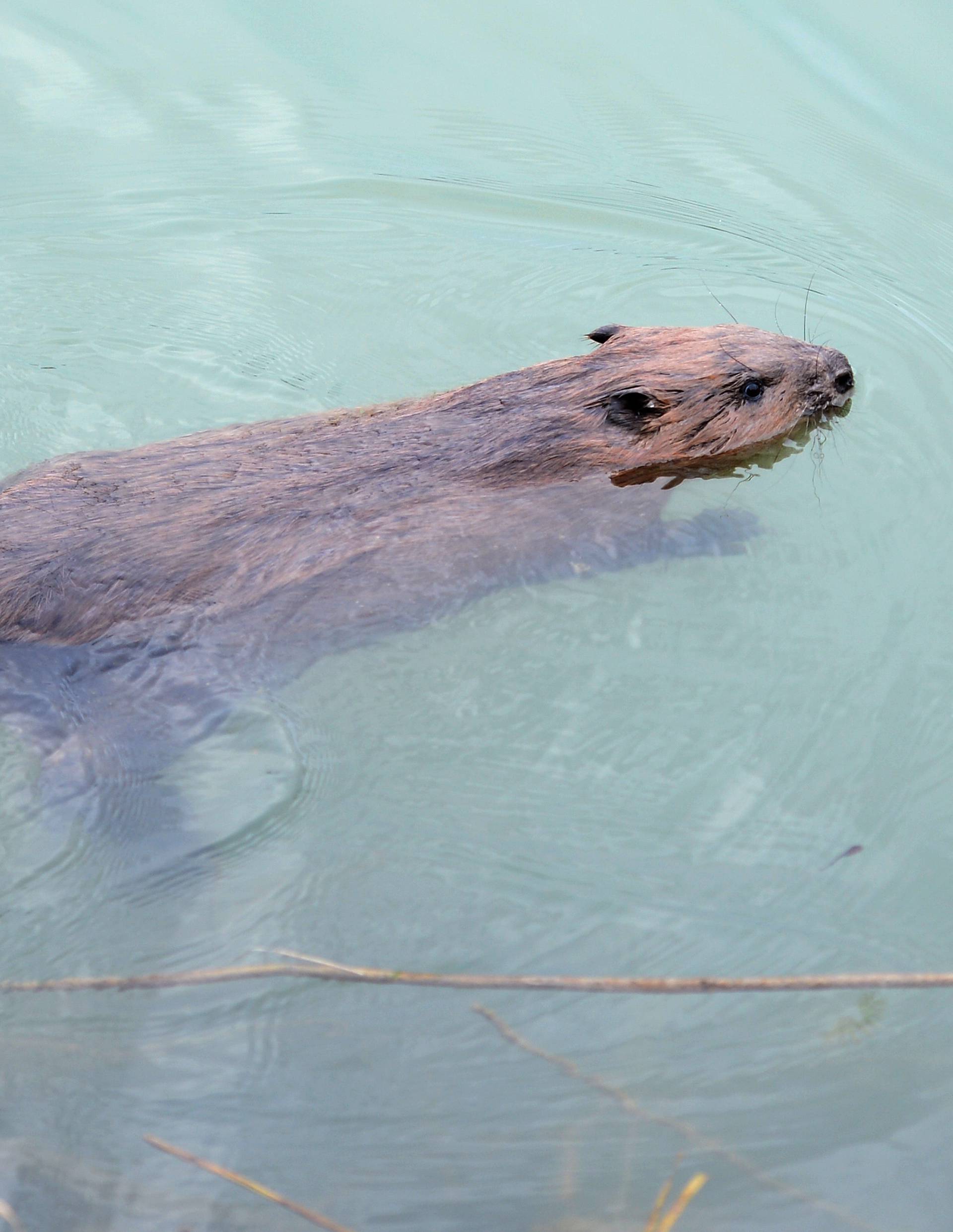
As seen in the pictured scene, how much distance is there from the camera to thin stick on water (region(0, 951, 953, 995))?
282 centimetres

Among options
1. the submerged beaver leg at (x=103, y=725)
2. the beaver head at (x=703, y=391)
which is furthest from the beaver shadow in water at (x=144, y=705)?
the beaver head at (x=703, y=391)

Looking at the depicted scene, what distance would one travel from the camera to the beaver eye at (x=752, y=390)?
4375mm

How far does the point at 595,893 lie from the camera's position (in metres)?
3.09

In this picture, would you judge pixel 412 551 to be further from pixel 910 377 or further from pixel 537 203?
pixel 537 203

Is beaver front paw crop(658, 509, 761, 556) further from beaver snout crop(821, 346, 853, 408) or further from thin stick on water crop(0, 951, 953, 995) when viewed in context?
thin stick on water crop(0, 951, 953, 995)

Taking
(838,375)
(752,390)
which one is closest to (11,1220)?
(752,390)

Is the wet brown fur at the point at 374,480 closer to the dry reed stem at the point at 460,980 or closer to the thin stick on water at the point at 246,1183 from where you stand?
the dry reed stem at the point at 460,980

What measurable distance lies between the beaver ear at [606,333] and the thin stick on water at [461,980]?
2680 mm

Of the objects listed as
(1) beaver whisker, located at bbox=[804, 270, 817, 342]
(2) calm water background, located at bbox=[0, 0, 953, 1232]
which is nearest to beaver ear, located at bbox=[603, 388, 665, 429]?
(2) calm water background, located at bbox=[0, 0, 953, 1232]

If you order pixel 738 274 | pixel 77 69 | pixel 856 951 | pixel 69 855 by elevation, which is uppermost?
pixel 738 274

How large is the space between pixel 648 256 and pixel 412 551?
2.81 meters

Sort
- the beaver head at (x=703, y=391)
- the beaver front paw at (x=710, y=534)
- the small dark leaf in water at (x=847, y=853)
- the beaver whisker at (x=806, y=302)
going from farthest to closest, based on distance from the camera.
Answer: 1. the beaver whisker at (x=806, y=302)
2. the beaver head at (x=703, y=391)
3. the beaver front paw at (x=710, y=534)
4. the small dark leaf in water at (x=847, y=853)

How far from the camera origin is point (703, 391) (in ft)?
14.1

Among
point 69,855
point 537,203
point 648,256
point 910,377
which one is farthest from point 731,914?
point 537,203
